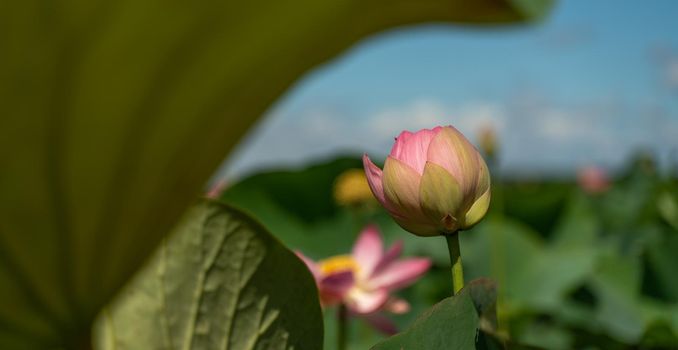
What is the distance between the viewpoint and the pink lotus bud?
21.1 inches

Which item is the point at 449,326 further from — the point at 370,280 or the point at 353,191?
the point at 353,191

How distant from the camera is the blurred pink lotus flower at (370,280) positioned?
1.06 metres

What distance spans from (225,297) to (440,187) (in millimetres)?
138

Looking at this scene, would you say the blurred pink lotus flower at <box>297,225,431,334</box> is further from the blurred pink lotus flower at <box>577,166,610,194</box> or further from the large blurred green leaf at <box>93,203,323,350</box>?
the blurred pink lotus flower at <box>577,166,610,194</box>

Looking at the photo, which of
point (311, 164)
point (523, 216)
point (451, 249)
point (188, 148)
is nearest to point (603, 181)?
point (523, 216)

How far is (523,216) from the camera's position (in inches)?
111

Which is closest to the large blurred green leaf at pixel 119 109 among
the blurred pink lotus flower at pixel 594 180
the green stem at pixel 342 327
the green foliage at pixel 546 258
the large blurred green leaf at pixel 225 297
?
the large blurred green leaf at pixel 225 297

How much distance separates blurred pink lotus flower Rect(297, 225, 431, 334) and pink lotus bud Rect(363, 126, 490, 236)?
44cm

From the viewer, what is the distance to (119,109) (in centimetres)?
32

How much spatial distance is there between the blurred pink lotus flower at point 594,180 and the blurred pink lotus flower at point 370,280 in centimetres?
254

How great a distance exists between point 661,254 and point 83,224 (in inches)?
60.5

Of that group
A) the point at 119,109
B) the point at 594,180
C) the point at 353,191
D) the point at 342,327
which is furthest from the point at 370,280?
the point at 594,180

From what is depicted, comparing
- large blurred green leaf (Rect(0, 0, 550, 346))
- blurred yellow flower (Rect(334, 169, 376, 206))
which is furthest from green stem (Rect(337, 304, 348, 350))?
blurred yellow flower (Rect(334, 169, 376, 206))

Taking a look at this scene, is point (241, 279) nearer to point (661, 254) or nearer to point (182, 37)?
point (182, 37)
